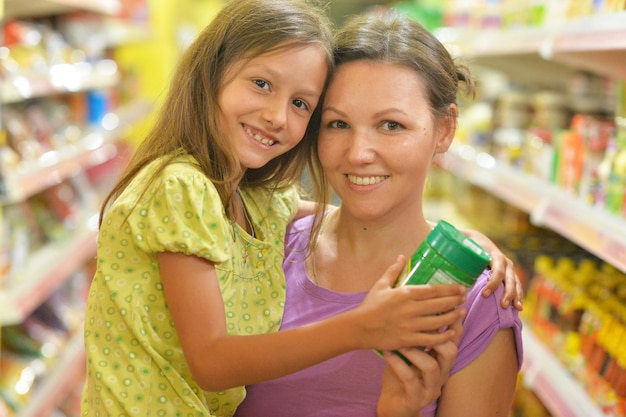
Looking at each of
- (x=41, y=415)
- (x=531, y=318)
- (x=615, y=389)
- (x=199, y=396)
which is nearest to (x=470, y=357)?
(x=199, y=396)

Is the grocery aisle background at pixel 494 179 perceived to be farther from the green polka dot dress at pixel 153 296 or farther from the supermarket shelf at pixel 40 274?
the green polka dot dress at pixel 153 296

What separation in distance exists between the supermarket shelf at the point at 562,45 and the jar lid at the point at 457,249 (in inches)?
34.0

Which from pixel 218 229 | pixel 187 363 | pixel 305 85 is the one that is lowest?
pixel 187 363

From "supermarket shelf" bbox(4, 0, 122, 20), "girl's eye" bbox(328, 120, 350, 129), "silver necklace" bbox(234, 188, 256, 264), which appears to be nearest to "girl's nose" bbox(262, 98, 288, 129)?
"girl's eye" bbox(328, 120, 350, 129)

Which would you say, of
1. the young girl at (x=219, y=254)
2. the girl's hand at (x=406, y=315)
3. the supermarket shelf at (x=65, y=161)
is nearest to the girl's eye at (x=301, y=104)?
the young girl at (x=219, y=254)

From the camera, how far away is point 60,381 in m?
3.14

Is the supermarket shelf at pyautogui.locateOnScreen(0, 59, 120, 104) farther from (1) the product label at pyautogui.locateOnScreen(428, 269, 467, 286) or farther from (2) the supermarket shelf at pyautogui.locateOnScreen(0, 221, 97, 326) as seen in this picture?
(1) the product label at pyautogui.locateOnScreen(428, 269, 467, 286)

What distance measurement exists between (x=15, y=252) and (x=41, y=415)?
594 millimetres

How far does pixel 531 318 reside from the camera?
8.96ft

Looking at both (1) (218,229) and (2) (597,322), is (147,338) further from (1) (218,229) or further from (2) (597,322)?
(2) (597,322)

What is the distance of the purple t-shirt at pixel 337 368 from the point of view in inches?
58.7

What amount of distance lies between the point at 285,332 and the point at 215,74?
→ 0.57 metres

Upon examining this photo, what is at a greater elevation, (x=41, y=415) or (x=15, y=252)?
(x=15, y=252)

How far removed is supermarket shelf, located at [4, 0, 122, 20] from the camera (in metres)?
3.52
